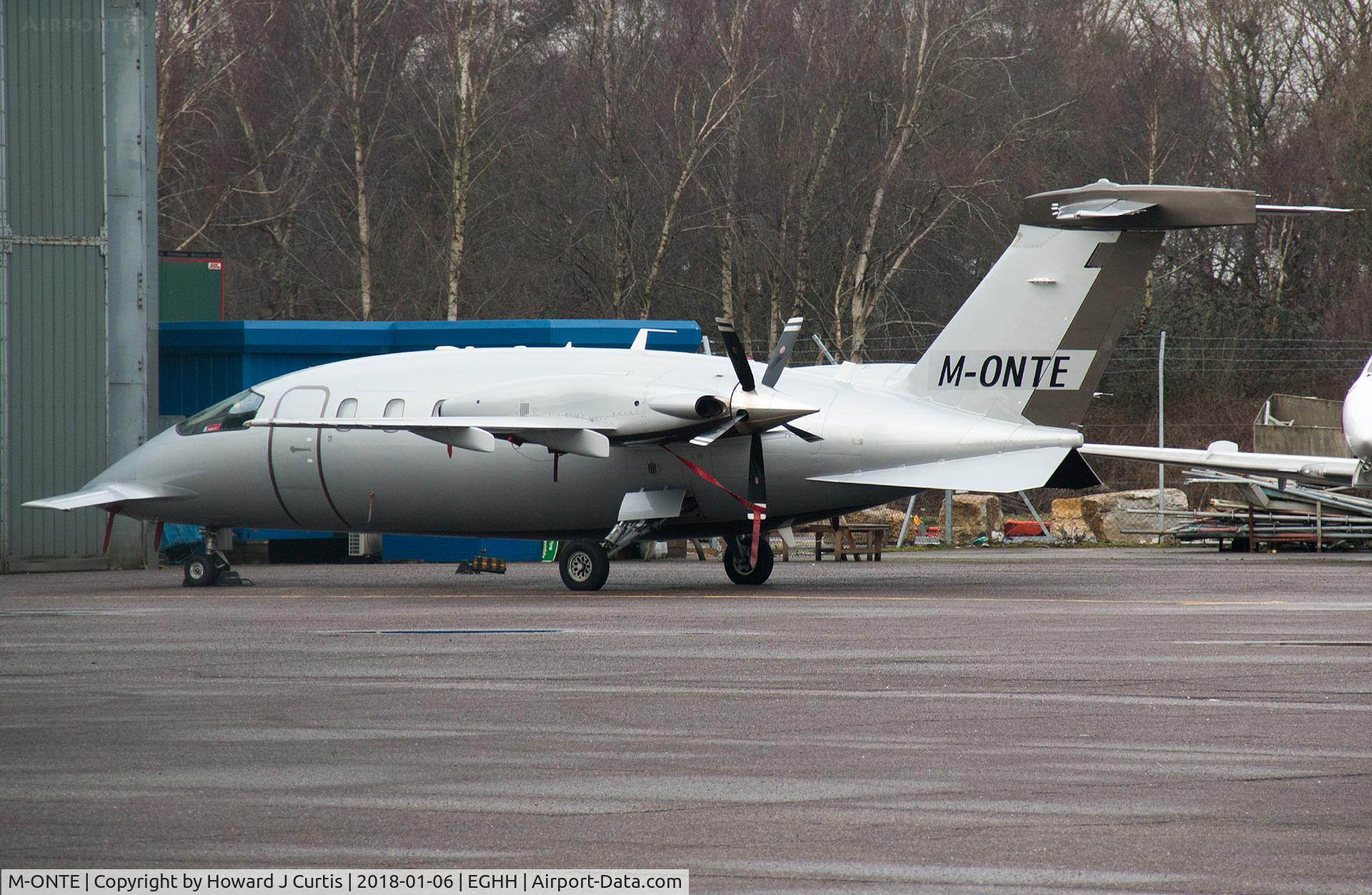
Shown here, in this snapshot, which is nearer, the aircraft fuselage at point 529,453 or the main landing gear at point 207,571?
the aircraft fuselage at point 529,453

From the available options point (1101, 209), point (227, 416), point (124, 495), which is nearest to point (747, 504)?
point (1101, 209)

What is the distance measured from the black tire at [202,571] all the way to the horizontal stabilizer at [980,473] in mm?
8778

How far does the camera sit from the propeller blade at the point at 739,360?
18.6m

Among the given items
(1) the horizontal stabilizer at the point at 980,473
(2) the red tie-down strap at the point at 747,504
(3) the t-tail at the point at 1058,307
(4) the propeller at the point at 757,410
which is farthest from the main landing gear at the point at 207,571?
(3) the t-tail at the point at 1058,307

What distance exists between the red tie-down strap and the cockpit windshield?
233 inches

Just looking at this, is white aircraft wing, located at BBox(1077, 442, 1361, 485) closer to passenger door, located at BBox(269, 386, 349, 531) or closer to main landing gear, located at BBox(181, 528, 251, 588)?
passenger door, located at BBox(269, 386, 349, 531)

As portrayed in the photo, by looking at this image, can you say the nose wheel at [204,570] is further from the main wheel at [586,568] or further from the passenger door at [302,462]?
the main wheel at [586,568]

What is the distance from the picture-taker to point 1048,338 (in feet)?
65.5

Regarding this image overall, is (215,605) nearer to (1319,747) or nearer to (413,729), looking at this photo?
(413,729)

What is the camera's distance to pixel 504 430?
19969 mm

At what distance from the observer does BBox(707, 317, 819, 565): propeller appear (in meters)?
19.0

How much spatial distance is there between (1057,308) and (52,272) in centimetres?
1512

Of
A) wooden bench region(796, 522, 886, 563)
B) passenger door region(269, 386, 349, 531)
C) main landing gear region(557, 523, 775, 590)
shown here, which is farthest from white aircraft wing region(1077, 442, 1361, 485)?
passenger door region(269, 386, 349, 531)

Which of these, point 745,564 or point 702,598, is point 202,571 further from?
point 702,598
